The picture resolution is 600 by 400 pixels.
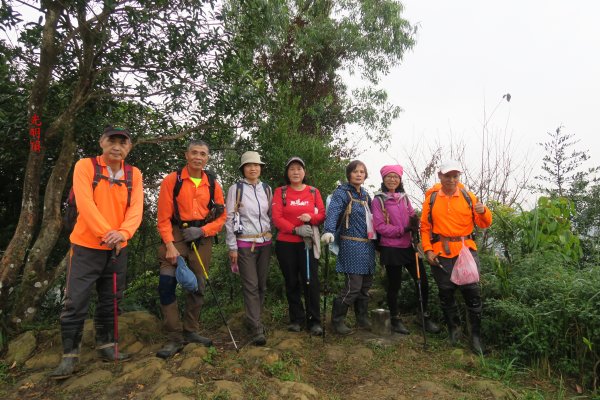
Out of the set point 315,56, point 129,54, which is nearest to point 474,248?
point 129,54

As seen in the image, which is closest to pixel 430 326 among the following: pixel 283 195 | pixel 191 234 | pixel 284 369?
pixel 284 369

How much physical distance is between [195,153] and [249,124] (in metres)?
1.82

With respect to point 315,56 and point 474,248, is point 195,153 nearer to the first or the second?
point 474,248

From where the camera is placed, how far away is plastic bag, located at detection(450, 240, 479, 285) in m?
4.47

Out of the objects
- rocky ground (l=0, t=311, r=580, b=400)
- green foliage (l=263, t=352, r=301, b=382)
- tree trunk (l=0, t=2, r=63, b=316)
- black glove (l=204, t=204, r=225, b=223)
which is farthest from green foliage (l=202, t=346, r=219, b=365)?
tree trunk (l=0, t=2, r=63, b=316)

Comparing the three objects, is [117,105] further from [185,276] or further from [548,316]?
[548,316]

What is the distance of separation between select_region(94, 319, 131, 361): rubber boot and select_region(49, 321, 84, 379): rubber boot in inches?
11.8

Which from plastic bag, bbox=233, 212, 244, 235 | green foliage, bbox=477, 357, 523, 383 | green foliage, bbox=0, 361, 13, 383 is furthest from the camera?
plastic bag, bbox=233, 212, 244, 235

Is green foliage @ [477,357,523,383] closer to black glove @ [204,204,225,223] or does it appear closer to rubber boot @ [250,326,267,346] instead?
rubber boot @ [250,326,267,346]

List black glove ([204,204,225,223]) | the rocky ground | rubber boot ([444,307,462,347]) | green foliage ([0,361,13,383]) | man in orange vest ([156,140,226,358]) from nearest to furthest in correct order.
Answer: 1. the rocky ground
2. green foliage ([0,361,13,383])
3. man in orange vest ([156,140,226,358])
4. black glove ([204,204,225,223])
5. rubber boot ([444,307,462,347])

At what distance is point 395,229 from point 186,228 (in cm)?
239

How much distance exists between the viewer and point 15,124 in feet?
17.2

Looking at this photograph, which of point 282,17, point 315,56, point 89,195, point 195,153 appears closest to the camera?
point 89,195

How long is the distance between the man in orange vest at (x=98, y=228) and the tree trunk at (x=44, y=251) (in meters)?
1.31
